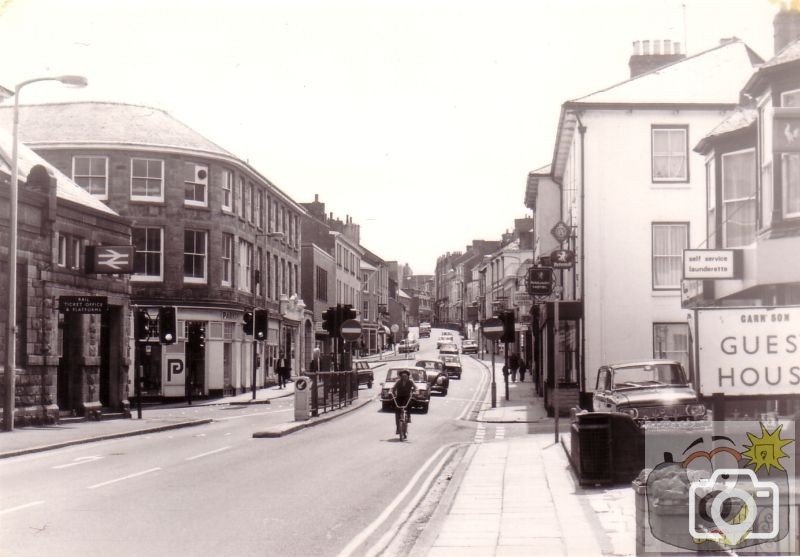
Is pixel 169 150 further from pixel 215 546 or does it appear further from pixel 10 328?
pixel 215 546

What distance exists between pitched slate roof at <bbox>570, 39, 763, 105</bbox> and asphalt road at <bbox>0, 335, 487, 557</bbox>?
14027 mm

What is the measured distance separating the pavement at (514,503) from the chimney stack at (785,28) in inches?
433

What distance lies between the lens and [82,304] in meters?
27.5

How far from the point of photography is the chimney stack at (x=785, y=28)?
2456cm

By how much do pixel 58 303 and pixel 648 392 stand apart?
1639cm

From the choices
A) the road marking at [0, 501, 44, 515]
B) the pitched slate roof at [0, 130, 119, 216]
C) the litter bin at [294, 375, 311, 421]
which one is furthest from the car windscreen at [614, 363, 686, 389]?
the pitched slate roof at [0, 130, 119, 216]

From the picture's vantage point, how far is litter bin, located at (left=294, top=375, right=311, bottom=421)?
97.3 ft

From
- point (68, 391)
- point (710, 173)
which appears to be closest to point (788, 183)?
point (710, 173)

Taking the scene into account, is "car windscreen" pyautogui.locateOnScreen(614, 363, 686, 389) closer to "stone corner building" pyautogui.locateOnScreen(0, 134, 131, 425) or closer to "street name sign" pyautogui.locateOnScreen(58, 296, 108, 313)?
"street name sign" pyautogui.locateOnScreen(58, 296, 108, 313)

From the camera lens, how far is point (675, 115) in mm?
33219

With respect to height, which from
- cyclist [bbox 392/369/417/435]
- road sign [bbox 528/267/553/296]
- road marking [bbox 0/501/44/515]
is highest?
road sign [bbox 528/267/553/296]

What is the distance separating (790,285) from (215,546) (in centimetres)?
1253

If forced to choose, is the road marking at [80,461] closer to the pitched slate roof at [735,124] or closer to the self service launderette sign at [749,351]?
the self service launderette sign at [749,351]

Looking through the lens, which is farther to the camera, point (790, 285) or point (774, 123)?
point (790, 285)
